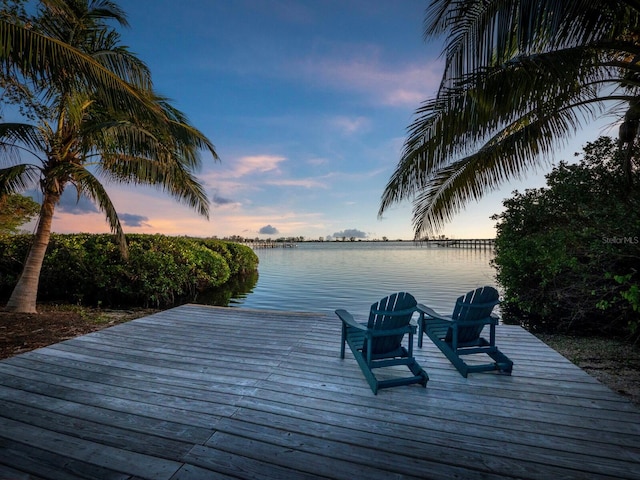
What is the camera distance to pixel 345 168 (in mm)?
19000

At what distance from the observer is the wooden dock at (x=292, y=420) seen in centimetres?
203

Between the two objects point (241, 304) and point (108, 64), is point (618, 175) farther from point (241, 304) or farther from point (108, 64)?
point (241, 304)

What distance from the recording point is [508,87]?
140 inches

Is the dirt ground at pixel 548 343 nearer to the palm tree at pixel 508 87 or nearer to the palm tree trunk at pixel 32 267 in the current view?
the palm tree trunk at pixel 32 267

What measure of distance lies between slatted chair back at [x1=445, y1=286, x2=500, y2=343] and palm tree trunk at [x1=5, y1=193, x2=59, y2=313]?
8.44 metres

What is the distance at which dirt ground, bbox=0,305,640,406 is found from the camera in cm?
404

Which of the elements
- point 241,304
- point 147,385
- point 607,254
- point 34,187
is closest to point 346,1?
point 607,254

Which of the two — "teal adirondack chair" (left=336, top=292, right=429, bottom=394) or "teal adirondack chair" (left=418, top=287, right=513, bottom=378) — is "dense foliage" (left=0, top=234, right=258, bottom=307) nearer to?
"teal adirondack chair" (left=336, top=292, right=429, bottom=394)

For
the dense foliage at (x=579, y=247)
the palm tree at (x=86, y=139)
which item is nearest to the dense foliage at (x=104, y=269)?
the palm tree at (x=86, y=139)

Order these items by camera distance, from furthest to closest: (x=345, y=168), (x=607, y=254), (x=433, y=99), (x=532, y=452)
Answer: (x=345, y=168) < (x=607, y=254) < (x=433, y=99) < (x=532, y=452)

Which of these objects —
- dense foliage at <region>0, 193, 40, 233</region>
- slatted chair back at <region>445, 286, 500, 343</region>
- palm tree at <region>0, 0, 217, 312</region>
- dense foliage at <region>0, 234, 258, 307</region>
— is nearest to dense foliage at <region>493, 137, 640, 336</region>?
slatted chair back at <region>445, 286, 500, 343</region>

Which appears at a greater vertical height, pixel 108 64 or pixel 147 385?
pixel 108 64

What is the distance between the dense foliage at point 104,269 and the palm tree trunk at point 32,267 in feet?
7.29

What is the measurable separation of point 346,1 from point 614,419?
9317mm
